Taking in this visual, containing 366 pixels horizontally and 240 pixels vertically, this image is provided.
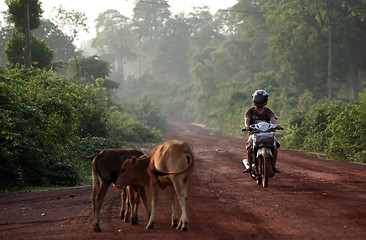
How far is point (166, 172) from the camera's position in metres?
5.74

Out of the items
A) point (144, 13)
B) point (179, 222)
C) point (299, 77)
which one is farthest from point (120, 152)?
point (144, 13)

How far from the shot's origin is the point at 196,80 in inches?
2527

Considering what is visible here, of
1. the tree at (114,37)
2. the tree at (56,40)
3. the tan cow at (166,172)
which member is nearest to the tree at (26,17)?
the tan cow at (166,172)

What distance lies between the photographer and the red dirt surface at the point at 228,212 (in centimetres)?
551

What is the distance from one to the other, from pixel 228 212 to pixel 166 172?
64.9 inches

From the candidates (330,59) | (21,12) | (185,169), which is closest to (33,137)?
(185,169)

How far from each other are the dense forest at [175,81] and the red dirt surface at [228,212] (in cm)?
273

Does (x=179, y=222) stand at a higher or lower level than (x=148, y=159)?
lower

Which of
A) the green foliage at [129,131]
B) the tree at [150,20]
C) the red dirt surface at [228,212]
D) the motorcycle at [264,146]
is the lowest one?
the green foliage at [129,131]

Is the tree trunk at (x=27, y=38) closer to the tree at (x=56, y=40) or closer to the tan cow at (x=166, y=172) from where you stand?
the tan cow at (x=166, y=172)

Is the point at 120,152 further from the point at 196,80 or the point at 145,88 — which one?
the point at 145,88

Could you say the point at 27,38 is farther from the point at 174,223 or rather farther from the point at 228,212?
the point at 174,223

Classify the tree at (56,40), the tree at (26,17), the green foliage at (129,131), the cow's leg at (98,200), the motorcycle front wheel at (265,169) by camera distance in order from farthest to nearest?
1. the tree at (56,40)
2. the green foliage at (129,131)
3. the tree at (26,17)
4. the motorcycle front wheel at (265,169)
5. the cow's leg at (98,200)

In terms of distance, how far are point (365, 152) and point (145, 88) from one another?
62.6m
